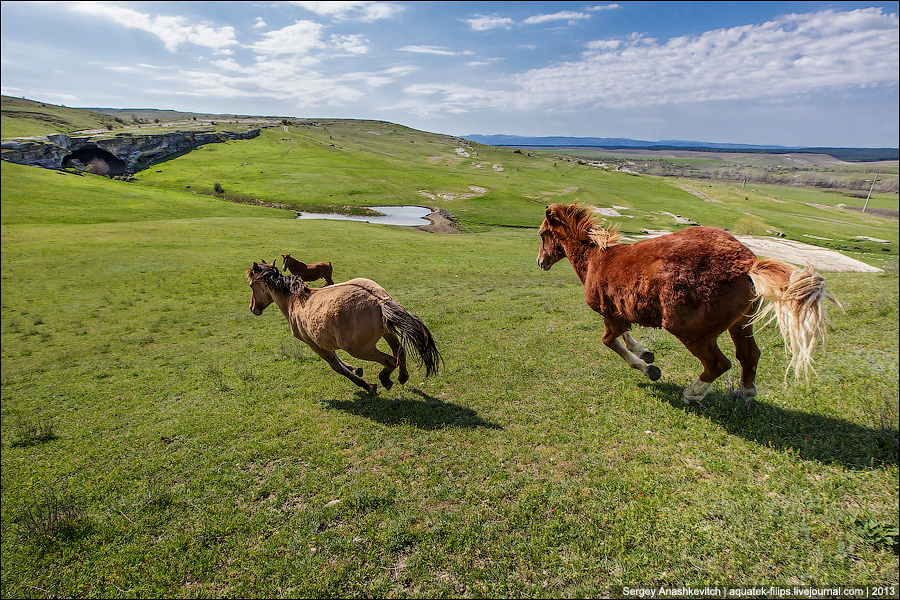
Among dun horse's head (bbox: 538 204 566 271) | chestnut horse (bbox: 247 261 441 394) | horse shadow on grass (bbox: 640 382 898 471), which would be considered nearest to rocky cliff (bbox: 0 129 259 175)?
chestnut horse (bbox: 247 261 441 394)

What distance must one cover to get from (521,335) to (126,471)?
860 cm

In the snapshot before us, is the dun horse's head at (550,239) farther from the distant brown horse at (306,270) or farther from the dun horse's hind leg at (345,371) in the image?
the distant brown horse at (306,270)

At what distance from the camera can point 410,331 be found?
5.43 meters

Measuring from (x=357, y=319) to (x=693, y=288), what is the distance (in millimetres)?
4821

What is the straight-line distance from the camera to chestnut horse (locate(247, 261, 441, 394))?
5559 mm

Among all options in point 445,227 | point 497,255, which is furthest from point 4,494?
point 497,255

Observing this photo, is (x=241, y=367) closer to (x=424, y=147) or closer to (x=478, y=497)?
(x=478, y=497)

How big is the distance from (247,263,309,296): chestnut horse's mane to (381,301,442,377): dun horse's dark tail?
161 cm

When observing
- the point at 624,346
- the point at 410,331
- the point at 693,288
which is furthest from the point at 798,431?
the point at 410,331

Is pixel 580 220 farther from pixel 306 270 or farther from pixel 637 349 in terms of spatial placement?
pixel 306 270

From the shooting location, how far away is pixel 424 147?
14516mm

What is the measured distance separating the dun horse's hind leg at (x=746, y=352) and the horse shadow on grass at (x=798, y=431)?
223 mm

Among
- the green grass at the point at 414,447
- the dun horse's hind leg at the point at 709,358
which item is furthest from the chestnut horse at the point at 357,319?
the dun horse's hind leg at the point at 709,358

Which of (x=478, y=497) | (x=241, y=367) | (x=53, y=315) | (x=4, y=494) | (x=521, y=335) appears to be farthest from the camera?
(x=53, y=315)
